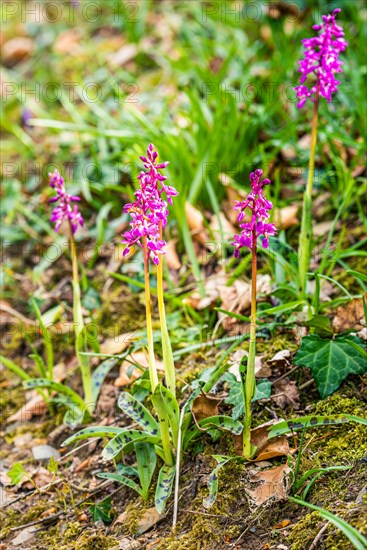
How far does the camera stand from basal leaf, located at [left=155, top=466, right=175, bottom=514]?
7.01ft

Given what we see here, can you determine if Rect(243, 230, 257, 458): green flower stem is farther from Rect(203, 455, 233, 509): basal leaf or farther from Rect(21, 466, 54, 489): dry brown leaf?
Rect(21, 466, 54, 489): dry brown leaf

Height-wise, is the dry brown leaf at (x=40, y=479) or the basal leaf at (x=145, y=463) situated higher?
the basal leaf at (x=145, y=463)

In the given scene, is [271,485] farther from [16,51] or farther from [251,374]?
[16,51]

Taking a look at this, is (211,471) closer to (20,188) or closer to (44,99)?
(20,188)

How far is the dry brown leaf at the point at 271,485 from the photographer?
2.06m

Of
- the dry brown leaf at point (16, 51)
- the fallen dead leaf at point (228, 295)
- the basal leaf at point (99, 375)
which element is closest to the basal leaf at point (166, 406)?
the basal leaf at point (99, 375)

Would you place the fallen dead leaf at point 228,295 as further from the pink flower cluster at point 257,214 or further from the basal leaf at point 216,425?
the pink flower cluster at point 257,214

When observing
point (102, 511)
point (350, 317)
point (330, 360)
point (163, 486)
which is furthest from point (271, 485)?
point (350, 317)

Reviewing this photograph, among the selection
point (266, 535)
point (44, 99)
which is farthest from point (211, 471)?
point (44, 99)

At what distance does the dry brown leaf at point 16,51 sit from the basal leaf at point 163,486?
4.70 meters

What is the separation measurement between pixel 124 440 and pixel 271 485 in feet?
1.69

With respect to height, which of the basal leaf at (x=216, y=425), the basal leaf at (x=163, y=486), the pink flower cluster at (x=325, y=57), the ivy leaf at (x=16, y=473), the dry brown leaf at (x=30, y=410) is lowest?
the dry brown leaf at (x=30, y=410)

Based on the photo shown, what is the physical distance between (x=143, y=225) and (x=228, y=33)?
10.9ft

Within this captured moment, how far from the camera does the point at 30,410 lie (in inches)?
117
